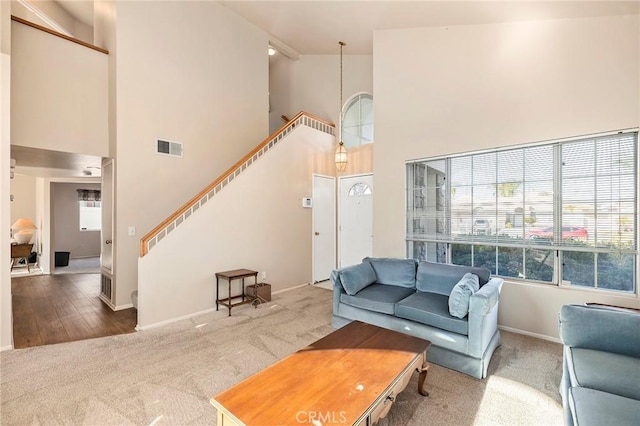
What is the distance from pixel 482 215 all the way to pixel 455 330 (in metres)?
1.67

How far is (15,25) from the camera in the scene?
3719mm

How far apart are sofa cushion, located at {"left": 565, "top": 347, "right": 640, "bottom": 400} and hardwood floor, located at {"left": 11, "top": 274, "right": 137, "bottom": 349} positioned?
13.4 ft

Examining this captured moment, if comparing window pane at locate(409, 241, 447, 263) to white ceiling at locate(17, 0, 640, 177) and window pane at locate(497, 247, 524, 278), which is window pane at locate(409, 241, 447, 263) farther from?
white ceiling at locate(17, 0, 640, 177)

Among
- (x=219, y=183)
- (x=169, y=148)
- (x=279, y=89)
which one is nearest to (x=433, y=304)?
(x=219, y=183)

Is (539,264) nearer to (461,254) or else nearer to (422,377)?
(461,254)

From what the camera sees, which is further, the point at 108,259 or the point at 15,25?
the point at 108,259

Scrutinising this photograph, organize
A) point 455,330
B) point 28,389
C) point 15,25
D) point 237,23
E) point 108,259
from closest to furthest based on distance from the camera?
point 28,389
point 455,330
point 15,25
point 108,259
point 237,23

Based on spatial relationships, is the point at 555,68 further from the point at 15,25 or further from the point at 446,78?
the point at 15,25

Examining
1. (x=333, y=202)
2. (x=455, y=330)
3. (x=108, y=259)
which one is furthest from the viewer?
(x=333, y=202)

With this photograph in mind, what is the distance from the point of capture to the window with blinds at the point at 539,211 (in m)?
2.78

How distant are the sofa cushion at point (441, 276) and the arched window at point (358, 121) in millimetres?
3252

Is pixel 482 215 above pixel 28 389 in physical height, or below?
above

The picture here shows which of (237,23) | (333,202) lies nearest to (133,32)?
(237,23)

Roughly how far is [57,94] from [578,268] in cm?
678
